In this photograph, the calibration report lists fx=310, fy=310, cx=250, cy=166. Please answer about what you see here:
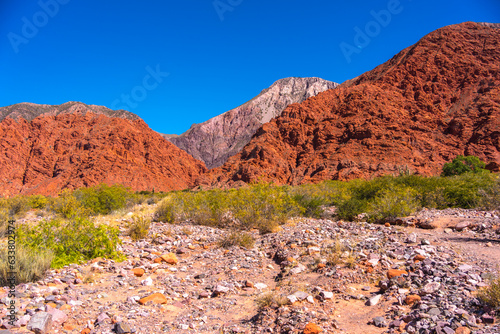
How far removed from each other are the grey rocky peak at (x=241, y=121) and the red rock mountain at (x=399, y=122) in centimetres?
6476

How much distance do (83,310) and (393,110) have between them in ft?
201

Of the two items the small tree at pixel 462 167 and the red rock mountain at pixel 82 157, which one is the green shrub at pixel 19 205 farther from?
the red rock mountain at pixel 82 157

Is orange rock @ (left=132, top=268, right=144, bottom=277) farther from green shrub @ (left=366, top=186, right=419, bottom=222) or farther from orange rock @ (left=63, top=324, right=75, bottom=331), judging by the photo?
green shrub @ (left=366, top=186, right=419, bottom=222)

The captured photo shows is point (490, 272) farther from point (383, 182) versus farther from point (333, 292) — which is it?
point (383, 182)

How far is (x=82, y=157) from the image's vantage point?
73.4m

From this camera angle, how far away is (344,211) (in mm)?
13750

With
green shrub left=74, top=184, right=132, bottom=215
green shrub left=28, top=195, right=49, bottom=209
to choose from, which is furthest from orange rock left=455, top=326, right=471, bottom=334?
green shrub left=28, top=195, right=49, bottom=209

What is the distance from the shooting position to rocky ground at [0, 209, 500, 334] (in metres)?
3.93

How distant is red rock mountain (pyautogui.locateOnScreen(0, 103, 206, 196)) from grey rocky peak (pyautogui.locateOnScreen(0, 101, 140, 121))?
18571mm

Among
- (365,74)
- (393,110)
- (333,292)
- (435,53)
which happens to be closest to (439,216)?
(333,292)

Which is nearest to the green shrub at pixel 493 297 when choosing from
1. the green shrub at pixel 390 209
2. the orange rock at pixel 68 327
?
the orange rock at pixel 68 327

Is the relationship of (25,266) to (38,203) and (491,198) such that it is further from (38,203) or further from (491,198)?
(38,203)

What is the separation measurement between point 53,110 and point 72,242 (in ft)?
388

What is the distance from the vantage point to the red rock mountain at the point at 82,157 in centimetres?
6875
